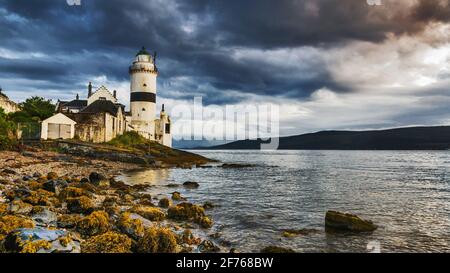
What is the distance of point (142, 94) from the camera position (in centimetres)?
6316

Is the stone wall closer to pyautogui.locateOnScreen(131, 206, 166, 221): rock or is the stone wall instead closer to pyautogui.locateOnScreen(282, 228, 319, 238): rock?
pyautogui.locateOnScreen(131, 206, 166, 221): rock

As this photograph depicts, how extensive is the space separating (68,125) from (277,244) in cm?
3901

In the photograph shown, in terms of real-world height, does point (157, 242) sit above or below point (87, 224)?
below

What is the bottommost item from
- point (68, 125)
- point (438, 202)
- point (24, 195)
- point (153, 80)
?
point (438, 202)

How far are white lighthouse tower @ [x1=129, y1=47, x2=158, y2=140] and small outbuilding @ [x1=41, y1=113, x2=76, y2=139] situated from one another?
69.2 feet

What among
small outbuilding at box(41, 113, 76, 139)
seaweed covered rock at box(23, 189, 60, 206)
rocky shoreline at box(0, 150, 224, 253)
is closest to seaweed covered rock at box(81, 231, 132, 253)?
rocky shoreline at box(0, 150, 224, 253)

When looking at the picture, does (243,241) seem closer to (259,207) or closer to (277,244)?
→ (277,244)

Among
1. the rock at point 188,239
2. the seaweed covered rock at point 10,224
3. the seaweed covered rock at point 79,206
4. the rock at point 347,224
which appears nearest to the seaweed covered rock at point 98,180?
the seaweed covered rock at point 79,206

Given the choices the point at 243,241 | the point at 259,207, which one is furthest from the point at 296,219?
the point at 243,241

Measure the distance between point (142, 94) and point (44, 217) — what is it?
2167 inches

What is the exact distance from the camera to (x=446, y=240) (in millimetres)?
11758

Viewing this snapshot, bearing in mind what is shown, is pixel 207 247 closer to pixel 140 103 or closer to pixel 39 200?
pixel 39 200

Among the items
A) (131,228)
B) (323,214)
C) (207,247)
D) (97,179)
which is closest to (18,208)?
(131,228)
